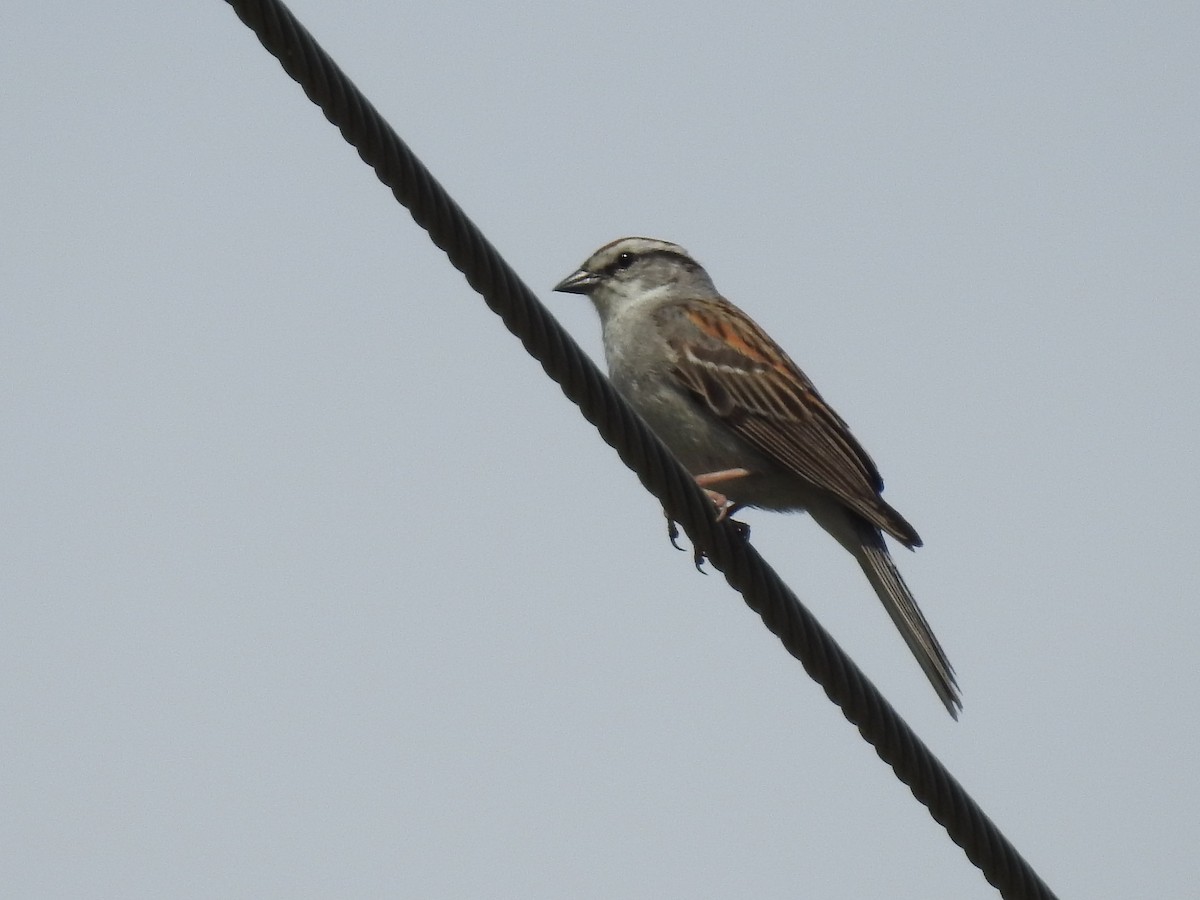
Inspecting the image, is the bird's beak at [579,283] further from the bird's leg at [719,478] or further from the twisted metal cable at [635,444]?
the twisted metal cable at [635,444]

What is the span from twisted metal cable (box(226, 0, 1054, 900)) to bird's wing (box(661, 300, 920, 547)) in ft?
7.72

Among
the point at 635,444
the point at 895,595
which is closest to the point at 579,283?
the point at 895,595

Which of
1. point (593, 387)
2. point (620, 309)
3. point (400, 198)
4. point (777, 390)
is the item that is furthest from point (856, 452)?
point (400, 198)

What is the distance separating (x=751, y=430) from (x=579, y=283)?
1532 mm

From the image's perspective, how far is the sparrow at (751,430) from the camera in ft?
24.8

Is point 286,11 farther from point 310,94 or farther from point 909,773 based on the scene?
point 909,773

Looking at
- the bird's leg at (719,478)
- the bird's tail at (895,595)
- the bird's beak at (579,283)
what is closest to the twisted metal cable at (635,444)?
the bird's tail at (895,595)

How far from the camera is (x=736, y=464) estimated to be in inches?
305

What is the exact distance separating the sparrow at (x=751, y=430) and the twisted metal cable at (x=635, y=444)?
2.06 m

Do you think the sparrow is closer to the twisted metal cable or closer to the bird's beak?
the bird's beak

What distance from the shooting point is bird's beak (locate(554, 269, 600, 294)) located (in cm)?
877

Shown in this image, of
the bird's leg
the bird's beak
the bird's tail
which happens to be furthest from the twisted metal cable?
Result: the bird's beak

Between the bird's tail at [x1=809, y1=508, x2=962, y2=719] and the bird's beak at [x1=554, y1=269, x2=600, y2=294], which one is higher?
the bird's beak at [x1=554, y1=269, x2=600, y2=294]

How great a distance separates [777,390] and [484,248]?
3.96m
